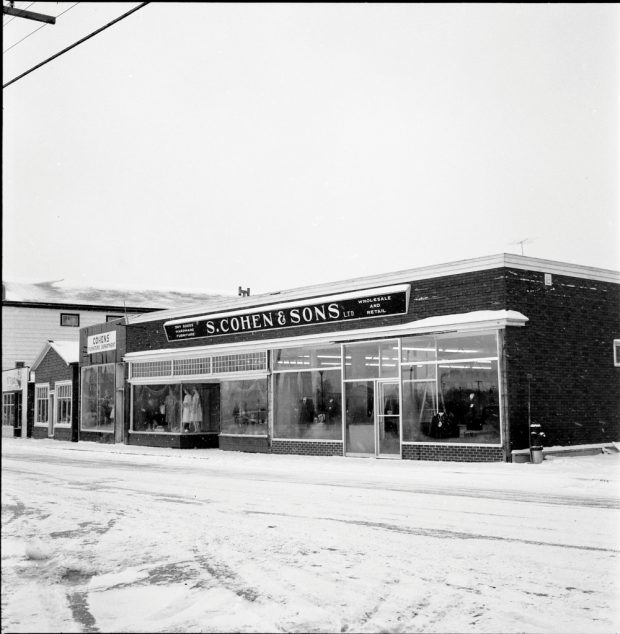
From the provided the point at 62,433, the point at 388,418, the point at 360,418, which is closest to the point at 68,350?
the point at 62,433

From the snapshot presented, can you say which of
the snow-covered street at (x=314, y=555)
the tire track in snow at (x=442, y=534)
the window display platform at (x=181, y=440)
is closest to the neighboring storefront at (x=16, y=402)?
the window display platform at (x=181, y=440)

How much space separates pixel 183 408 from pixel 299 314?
22.5ft

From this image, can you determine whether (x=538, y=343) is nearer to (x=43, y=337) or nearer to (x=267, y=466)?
(x=267, y=466)

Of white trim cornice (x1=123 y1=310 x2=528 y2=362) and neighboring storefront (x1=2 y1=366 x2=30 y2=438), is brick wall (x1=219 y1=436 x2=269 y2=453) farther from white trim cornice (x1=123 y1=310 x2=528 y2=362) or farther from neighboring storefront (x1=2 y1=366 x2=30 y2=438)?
neighboring storefront (x1=2 y1=366 x2=30 y2=438)

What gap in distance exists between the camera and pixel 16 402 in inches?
1677

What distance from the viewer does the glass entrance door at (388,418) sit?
20906mm

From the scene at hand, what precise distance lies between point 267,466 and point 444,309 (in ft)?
19.5

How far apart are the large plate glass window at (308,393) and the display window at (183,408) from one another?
15.7ft

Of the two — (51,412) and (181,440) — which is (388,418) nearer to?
(181,440)

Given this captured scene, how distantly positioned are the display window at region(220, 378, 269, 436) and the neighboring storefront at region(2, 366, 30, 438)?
18.4 metres

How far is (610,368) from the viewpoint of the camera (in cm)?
2131

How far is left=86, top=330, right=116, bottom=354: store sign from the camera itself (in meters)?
32.2

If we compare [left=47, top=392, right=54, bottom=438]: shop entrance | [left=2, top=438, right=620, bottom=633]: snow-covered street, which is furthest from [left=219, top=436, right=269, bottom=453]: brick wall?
[left=47, top=392, right=54, bottom=438]: shop entrance

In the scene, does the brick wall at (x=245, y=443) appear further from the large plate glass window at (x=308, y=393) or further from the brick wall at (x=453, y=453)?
the brick wall at (x=453, y=453)
